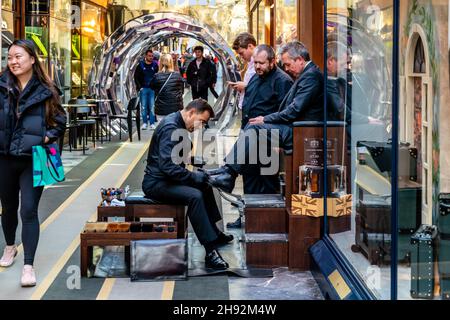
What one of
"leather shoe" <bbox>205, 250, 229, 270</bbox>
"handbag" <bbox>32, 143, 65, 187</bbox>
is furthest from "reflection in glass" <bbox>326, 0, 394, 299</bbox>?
"handbag" <bbox>32, 143, 65, 187</bbox>

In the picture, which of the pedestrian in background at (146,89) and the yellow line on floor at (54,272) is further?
the pedestrian in background at (146,89)

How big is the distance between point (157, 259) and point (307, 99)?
2.06m

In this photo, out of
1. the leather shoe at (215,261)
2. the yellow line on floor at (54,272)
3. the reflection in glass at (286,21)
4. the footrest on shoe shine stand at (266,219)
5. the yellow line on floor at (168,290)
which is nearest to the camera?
the yellow line on floor at (168,290)

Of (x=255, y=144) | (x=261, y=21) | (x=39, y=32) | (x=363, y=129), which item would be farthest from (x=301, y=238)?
(x=261, y=21)

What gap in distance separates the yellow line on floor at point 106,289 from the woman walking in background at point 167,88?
42.4ft

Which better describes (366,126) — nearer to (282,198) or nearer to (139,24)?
(282,198)

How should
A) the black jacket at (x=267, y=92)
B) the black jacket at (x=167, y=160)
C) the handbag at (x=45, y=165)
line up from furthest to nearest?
the black jacket at (x=267, y=92), the black jacket at (x=167, y=160), the handbag at (x=45, y=165)

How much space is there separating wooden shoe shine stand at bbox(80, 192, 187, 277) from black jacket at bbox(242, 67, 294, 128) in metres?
1.81

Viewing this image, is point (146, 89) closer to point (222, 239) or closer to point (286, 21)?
point (286, 21)

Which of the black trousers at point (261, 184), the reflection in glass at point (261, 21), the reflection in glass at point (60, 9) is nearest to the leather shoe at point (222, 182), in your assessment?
the black trousers at point (261, 184)

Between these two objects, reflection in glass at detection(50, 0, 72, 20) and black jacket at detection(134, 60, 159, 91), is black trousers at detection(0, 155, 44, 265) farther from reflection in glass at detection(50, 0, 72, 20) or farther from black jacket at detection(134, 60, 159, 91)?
black jacket at detection(134, 60, 159, 91)

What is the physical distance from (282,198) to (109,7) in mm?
18890

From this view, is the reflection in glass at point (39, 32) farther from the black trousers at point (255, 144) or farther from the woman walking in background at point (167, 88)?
the black trousers at point (255, 144)

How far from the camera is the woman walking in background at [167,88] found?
2044 centimetres
